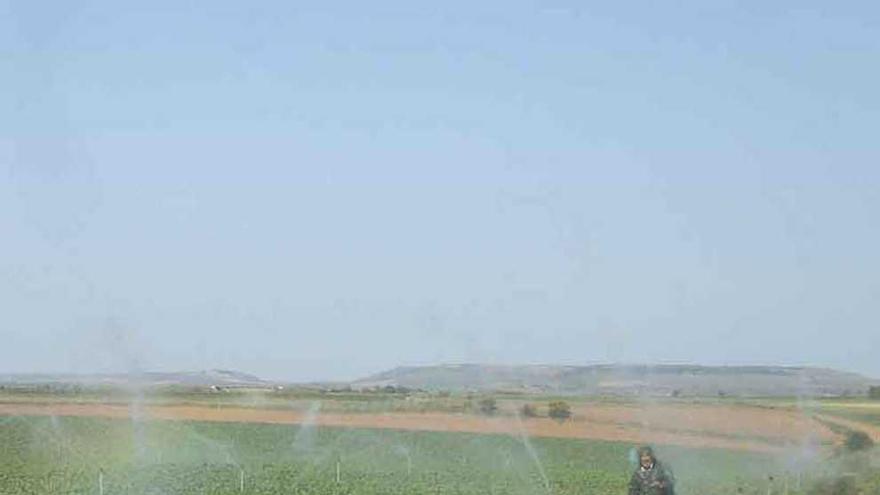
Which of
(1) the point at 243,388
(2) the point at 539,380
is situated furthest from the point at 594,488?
(1) the point at 243,388

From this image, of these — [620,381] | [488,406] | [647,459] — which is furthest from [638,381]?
[647,459]

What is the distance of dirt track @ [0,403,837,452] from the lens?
4347 cm

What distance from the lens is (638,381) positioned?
4766cm

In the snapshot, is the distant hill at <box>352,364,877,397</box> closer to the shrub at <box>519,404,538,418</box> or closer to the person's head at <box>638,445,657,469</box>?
the shrub at <box>519,404,538,418</box>

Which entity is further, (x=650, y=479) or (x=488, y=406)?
(x=488, y=406)

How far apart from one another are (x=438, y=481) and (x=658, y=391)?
43.1 ft

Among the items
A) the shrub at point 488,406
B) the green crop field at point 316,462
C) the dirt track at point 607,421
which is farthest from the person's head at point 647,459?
the shrub at point 488,406

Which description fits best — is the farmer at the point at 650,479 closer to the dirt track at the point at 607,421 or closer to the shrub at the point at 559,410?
the dirt track at the point at 607,421

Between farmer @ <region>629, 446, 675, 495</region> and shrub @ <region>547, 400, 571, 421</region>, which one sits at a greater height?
shrub @ <region>547, 400, 571, 421</region>

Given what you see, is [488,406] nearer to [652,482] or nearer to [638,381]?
[638,381]

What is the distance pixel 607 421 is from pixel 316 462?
15.4 m

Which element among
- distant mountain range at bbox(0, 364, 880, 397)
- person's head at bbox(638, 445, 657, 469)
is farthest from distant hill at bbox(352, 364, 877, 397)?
person's head at bbox(638, 445, 657, 469)

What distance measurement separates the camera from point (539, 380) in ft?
183

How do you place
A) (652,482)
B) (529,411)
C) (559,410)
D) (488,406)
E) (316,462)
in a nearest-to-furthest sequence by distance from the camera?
(652,482)
(316,462)
(559,410)
(488,406)
(529,411)
